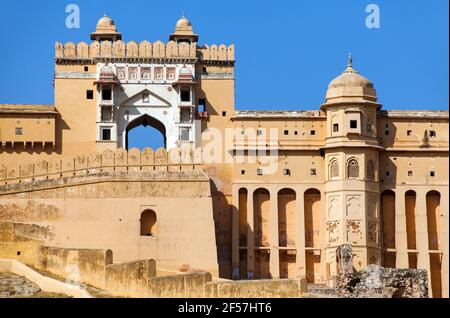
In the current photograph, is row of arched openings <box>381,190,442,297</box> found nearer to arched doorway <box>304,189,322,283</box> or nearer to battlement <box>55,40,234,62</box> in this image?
arched doorway <box>304,189,322,283</box>

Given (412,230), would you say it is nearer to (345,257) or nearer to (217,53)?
(345,257)

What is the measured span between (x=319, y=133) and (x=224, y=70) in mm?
5477

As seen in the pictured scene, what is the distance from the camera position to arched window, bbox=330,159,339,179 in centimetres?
6675

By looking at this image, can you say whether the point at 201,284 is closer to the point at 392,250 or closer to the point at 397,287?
the point at 397,287

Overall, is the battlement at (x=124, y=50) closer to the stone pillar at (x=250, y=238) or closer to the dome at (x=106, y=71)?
the dome at (x=106, y=71)

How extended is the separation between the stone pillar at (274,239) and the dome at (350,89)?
5.06 meters

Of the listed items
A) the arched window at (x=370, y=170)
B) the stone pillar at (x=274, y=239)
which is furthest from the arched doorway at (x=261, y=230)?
the arched window at (x=370, y=170)

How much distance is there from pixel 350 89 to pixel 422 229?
23.3 feet

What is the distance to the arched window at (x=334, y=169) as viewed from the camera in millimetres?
66750

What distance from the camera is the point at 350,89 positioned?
67188mm

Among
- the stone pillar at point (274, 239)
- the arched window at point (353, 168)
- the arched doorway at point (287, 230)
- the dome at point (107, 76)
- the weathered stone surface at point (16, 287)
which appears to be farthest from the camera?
the dome at point (107, 76)

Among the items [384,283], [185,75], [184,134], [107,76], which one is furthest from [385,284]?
[107,76]

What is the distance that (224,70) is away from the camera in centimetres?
6981

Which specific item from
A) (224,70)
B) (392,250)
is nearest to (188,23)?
(224,70)
